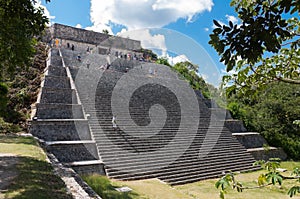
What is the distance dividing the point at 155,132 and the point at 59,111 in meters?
4.76

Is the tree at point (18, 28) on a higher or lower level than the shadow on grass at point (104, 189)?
higher

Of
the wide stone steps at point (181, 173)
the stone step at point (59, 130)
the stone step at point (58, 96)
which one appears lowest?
the wide stone steps at point (181, 173)

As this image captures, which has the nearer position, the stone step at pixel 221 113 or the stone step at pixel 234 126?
the stone step at pixel 234 126

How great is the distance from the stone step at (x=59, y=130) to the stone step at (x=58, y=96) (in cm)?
236

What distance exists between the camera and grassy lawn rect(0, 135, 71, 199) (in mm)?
4059

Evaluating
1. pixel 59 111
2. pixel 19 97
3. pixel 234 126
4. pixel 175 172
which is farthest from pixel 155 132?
pixel 19 97

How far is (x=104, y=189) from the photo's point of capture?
7.06 metres

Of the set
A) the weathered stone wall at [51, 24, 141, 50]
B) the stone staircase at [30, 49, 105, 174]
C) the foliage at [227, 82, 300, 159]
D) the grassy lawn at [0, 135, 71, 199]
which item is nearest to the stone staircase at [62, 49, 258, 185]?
the stone staircase at [30, 49, 105, 174]

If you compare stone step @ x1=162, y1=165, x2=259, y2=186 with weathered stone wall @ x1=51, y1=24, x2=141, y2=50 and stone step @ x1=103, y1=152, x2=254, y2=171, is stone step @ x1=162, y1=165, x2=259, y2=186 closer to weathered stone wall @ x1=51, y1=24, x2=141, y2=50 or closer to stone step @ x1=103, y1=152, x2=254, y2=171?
stone step @ x1=103, y1=152, x2=254, y2=171

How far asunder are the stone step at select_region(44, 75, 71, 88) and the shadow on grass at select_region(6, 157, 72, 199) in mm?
9108

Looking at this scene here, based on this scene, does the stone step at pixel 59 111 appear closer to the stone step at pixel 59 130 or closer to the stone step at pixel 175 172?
the stone step at pixel 59 130

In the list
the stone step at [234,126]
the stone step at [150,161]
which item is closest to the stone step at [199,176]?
the stone step at [150,161]

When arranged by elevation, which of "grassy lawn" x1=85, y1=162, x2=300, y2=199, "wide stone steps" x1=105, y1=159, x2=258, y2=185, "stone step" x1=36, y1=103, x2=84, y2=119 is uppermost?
"stone step" x1=36, y1=103, x2=84, y2=119

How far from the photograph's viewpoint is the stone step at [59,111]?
1160 centimetres
